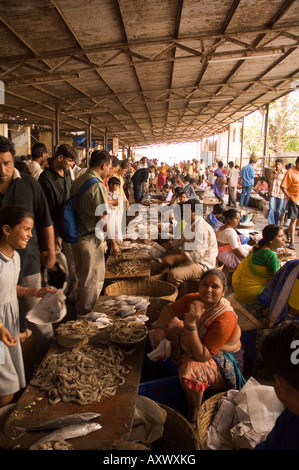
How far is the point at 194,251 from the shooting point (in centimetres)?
479

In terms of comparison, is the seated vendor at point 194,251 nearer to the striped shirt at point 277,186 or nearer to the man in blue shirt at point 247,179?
the striped shirt at point 277,186

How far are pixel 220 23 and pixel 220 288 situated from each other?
5.71m

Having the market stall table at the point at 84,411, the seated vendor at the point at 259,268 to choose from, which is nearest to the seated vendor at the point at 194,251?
the seated vendor at the point at 259,268

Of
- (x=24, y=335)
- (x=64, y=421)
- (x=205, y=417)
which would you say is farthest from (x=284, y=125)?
(x=64, y=421)

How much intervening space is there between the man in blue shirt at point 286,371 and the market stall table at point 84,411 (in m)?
0.81

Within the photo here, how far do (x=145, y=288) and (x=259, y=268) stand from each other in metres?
1.56

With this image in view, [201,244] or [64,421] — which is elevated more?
[201,244]

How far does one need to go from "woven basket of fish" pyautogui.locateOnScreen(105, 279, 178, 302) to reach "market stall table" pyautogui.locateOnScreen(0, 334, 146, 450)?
2.22m

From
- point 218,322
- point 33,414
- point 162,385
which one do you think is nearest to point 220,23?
point 218,322

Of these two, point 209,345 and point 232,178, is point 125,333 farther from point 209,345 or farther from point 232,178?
point 232,178

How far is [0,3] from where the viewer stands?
4719mm

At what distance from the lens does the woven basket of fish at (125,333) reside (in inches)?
98.5

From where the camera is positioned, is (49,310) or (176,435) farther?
(49,310)

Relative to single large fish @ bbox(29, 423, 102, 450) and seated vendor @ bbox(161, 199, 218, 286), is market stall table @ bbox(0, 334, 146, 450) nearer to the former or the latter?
single large fish @ bbox(29, 423, 102, 450)
